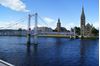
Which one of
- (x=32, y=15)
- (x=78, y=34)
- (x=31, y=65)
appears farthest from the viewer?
(x=78, y=34)

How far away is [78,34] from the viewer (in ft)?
336

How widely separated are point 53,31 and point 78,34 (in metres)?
16.9

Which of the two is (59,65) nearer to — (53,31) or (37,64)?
(37,64)

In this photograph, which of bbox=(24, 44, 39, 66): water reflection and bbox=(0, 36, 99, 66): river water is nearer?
bbox=(24, 44, 39, 66): water reflection

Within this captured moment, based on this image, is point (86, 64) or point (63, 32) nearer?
point (86, 64)

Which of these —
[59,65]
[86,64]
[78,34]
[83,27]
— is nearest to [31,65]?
[59,65]

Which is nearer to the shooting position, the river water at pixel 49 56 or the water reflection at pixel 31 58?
the water reflection at pixel 31 58

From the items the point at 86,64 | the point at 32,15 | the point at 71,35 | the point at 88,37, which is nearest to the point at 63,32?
the point at 71,35

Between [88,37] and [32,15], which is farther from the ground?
[32,15]

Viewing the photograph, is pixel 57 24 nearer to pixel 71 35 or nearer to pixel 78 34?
pixel 71 35

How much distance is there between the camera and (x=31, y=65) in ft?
58.7

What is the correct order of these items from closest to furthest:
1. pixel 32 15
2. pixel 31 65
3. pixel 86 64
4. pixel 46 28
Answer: pixel 31 65 < pixel 86 64 < pixel 32 15 < pixel 46 28

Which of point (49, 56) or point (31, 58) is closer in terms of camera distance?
point (31, 58)

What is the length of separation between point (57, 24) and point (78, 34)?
24.4 m
